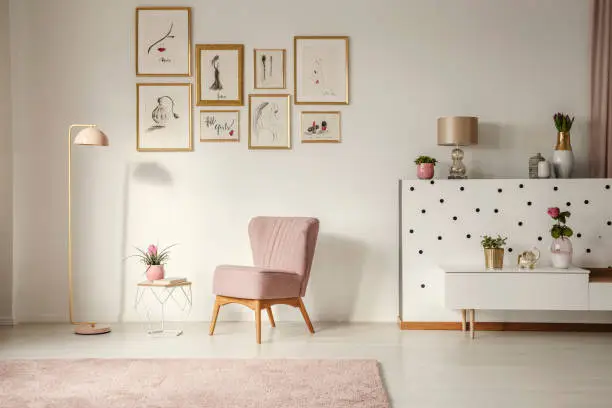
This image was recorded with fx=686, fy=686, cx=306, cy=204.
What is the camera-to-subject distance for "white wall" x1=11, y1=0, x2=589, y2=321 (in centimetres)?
526

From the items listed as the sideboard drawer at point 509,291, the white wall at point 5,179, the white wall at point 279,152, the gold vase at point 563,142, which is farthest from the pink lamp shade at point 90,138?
the gold vase at point 563,142

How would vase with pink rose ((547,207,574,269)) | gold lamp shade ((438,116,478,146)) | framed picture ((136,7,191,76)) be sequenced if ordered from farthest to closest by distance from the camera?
framed picture ((136,7,191,76)), gold lamp shade ((438,116,478,146)), vase with pink rose ((547,207,574,269))

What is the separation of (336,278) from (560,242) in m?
1.66

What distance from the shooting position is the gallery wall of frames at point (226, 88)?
209 inches

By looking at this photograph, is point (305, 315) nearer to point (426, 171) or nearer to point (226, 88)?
point (426, 171)

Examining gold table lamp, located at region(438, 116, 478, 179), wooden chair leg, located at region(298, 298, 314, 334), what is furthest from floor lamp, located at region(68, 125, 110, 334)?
gold table lamp, located at region(438, 116, 478, 179)

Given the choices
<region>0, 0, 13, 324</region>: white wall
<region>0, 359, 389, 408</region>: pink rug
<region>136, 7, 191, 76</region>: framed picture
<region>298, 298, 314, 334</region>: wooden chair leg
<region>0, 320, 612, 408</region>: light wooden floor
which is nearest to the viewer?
<region>0, 359, 389, 408</region>: pink rug

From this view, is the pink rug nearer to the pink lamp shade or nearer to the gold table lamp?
the pink lamp shade

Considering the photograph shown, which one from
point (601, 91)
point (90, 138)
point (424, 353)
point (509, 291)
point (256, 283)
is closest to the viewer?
point (424, 353)

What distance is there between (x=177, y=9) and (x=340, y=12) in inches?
49.8

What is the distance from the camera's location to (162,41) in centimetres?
534

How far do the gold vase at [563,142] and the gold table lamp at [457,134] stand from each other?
604 millimetres

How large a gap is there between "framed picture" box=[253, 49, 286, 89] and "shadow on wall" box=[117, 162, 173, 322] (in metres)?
1.02

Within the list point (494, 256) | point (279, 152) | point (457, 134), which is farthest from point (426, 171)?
point (279, 152)
